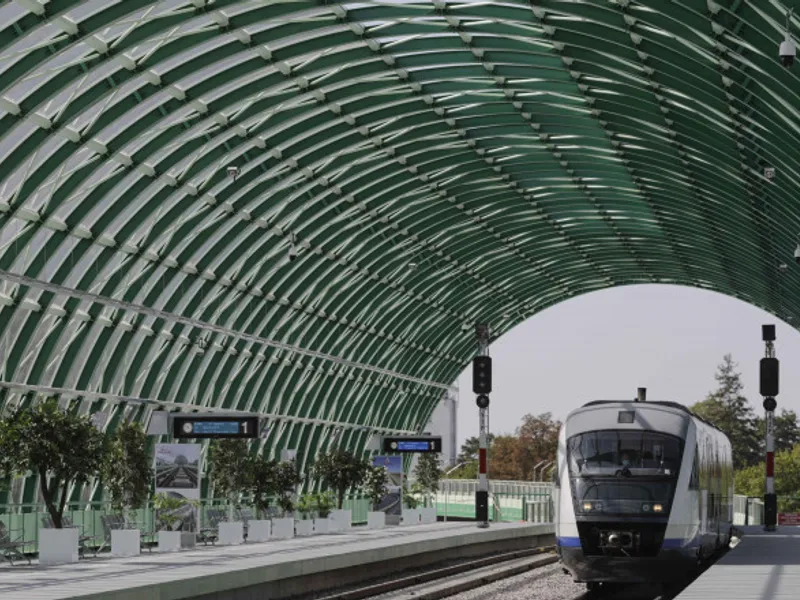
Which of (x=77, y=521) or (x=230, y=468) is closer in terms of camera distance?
(x=77, y=521)

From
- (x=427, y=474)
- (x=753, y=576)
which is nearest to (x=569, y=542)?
(x=753, y=576)

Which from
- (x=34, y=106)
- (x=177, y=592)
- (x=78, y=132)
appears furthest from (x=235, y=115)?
(x=177, y=592)

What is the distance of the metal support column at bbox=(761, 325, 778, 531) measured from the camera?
5553 centimetres

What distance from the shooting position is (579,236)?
73.8 m

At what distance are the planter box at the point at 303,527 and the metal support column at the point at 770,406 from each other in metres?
17.2

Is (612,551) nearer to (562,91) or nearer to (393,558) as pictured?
(393,558)

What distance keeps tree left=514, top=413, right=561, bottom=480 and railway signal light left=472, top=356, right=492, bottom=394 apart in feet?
302

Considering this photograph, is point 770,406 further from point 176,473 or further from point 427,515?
point 176,473

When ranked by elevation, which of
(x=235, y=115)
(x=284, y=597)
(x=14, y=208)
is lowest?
(x=284, y=597)

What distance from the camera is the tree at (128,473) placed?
42250mm

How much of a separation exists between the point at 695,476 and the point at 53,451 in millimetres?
15212

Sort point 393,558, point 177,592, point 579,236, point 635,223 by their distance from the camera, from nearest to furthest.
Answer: point 177,592
point 393,558
point 635,223
point 579,236

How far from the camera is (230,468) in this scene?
168ft

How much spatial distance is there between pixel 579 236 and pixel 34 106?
137 ft
